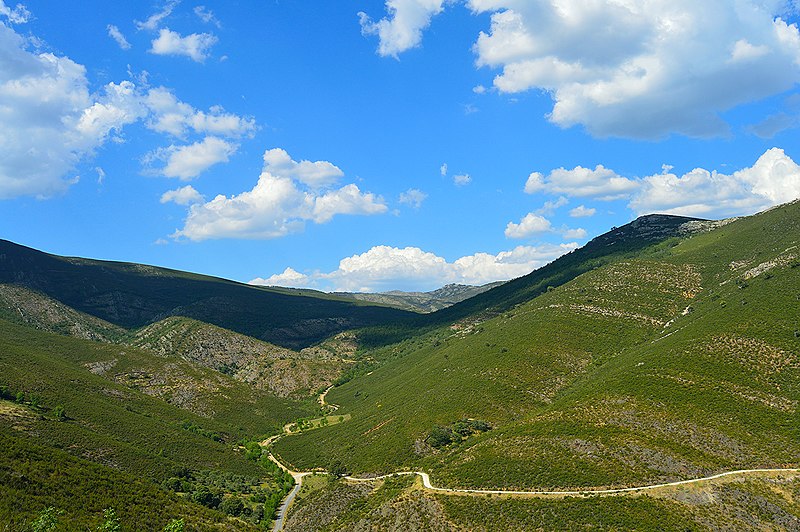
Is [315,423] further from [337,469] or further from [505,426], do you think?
[505,426]

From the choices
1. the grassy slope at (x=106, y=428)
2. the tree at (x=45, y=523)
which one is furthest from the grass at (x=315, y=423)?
the tree at (x=45, y=523)

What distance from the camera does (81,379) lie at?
417ft

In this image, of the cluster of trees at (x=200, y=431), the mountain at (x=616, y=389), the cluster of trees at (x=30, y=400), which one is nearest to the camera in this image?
the mountain at (x=616, y=389)

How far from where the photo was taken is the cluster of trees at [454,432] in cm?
9125

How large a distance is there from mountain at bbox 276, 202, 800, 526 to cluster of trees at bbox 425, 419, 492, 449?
27cm

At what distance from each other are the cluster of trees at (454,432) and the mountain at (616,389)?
267 mm

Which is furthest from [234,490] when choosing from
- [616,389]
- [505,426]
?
[616,389]

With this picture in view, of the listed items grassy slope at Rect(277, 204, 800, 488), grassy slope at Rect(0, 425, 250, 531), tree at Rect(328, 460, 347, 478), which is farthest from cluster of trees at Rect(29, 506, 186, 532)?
tree at Rect(328, 460, 347, 478)

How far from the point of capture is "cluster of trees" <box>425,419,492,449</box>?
91250 mm

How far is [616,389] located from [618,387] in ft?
2.72

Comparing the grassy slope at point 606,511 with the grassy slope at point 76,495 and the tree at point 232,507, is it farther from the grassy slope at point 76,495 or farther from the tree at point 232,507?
the grassy slope at point 76,495

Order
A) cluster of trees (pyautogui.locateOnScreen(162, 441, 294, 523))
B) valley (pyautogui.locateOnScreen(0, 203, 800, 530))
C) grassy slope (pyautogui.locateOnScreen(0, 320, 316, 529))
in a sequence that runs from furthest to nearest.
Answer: cluster of trees (pyautogui.locateOnScreen(162, 441, 294, 523)), valley (pyautogui.locateOnScreen(0, 203, 800, 530)), grassy slope (pyautogui.locateOnScreen(0, 320, 316, 529))

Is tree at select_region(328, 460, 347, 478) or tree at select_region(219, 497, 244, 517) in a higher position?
tree at select_region(219, 497, 244, 517)

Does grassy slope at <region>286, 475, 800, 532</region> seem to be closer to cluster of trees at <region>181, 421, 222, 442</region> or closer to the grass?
cluster of trees at <region>181, 421, 222, 442</region>
